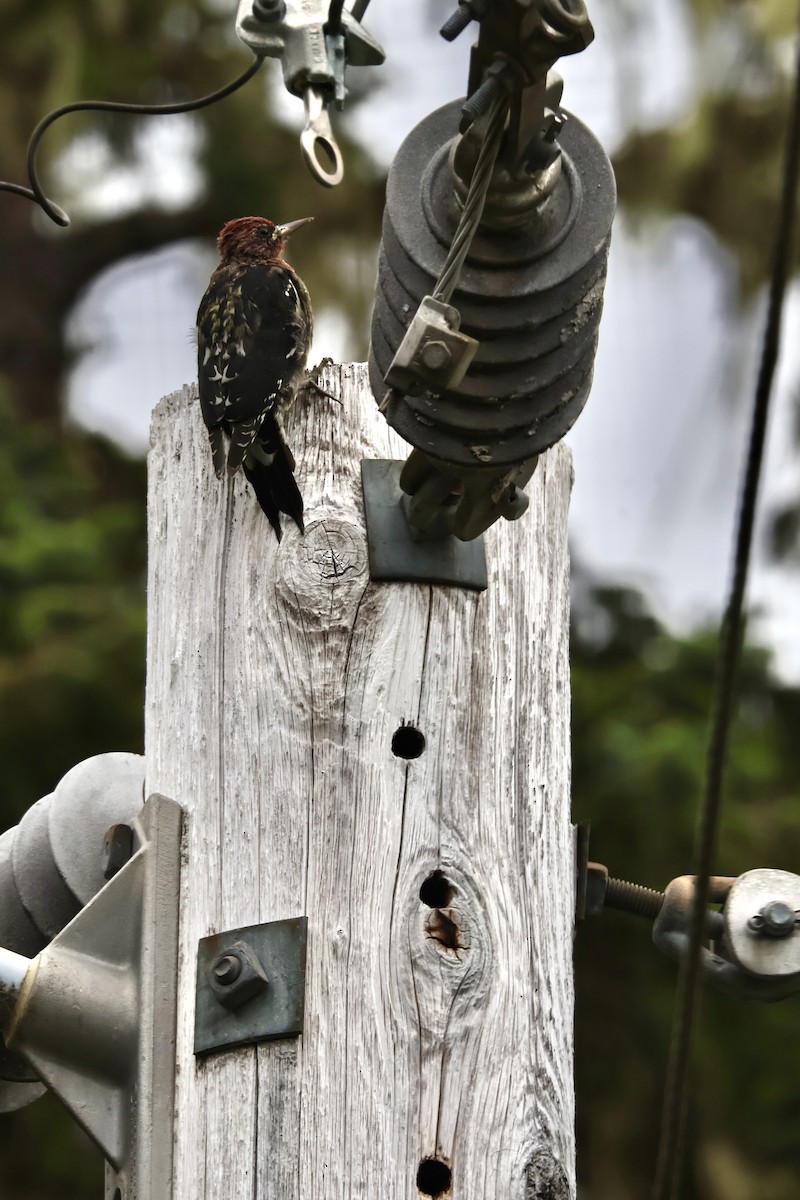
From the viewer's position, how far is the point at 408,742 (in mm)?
2770

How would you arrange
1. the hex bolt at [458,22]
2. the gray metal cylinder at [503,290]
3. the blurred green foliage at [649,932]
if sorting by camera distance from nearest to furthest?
the hex bolt at [458,22]
the gray metal cylinder at [503,290]
the blurred green foliage at [649,932]

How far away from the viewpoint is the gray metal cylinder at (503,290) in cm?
244

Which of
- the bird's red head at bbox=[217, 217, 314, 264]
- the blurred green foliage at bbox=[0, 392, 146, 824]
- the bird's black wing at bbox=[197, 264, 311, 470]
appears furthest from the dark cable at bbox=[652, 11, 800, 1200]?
the blurred green foliage at bbox=[0, 392, 146, 824]

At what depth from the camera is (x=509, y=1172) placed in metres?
2.57

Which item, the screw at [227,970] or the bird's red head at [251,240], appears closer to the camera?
the screw at [227,970]

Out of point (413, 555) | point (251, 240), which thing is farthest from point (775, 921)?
point (251, 240)

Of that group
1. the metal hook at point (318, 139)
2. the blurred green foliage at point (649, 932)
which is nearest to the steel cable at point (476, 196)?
the metal hook at point (318, 139)

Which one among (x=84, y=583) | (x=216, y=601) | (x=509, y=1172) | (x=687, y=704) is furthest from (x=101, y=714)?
(x=509, y=1172)

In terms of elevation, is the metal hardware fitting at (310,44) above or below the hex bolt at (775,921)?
above

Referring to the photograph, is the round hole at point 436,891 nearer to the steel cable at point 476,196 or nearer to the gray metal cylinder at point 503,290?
the gray metal cylinder at point 503,290

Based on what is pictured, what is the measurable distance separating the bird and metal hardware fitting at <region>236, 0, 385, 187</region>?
18.6 inches

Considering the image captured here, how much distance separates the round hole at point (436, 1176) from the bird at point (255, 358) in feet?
3.23

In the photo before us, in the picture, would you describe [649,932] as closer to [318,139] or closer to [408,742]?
[408,742]

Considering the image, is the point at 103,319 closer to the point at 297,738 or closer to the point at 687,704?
the point at 687,704
